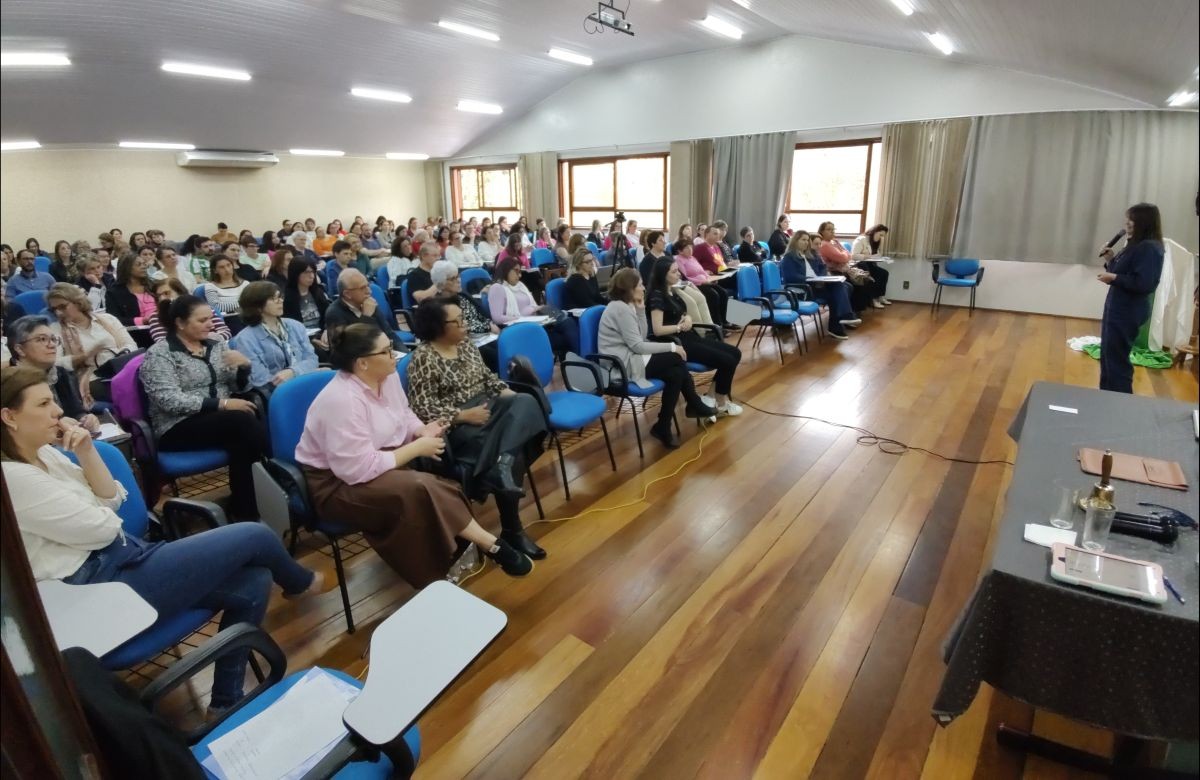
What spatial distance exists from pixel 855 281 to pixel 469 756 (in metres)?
7.08

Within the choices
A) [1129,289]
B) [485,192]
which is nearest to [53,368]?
[1129,289]

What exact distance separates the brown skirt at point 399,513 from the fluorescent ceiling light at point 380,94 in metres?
Answer: 8.90

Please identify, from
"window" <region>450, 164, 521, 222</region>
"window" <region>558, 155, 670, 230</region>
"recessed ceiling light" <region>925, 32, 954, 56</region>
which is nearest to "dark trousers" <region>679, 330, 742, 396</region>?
"recessed ceiling light" <region>925, 32, 954, 56</region>

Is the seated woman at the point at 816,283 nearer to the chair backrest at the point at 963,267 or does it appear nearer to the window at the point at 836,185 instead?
the chair backrest at the point at 963,267

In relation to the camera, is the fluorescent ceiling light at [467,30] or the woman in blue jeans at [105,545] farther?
the fluorescent ceiling light at [467,30]

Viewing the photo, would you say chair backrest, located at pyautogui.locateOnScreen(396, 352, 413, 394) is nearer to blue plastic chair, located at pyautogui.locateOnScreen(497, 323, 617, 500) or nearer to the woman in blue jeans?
blue plastic chair, located at pyautogui.locateOnScreen(497, 323, 617, 500)

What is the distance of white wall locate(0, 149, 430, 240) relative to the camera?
2.78ft

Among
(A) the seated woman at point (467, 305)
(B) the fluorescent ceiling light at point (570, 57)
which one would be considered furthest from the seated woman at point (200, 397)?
(B) the fluorescent ceiling light at point (570, 57)

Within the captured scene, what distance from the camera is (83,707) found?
1.01 meters

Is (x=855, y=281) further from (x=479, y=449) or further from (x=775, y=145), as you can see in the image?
(x=479, y=449)

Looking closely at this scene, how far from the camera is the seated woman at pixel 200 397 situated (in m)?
2.83

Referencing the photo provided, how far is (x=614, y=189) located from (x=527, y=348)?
893 cm

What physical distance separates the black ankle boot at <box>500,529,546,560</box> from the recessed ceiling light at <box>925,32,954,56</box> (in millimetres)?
6325

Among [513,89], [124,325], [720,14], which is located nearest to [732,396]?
[124,325]
